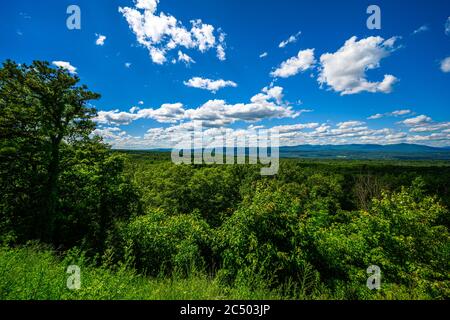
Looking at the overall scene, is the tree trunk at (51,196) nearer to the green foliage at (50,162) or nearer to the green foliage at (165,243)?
the green foliage at (50,162)

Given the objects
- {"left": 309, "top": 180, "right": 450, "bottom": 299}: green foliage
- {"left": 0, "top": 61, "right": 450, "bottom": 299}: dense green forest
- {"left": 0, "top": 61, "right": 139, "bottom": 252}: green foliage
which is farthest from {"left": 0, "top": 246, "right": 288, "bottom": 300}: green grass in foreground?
{"left": 0, "top": 61, "right": 139, "bottom": 252}: green foliage

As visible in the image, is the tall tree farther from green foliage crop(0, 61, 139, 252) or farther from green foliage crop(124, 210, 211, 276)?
green foliage crop(124, 210, 211, 276)

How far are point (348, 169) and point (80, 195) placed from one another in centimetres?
7664

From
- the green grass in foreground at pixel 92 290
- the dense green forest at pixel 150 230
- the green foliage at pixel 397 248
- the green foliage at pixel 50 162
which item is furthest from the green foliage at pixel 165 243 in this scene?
the green grass in foreground at pixel 92 290

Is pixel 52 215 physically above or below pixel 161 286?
below

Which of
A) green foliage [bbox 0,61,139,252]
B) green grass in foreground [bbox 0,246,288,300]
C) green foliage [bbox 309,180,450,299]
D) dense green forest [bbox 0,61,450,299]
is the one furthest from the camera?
green foliage [bbox 0,61,139,252]

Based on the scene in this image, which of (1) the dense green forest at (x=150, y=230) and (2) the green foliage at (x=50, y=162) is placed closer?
(1) the dense green forest at (x=150, y=230)

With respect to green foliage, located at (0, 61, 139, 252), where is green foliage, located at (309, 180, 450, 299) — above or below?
below

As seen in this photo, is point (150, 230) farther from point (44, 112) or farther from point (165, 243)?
point (44, 112)
